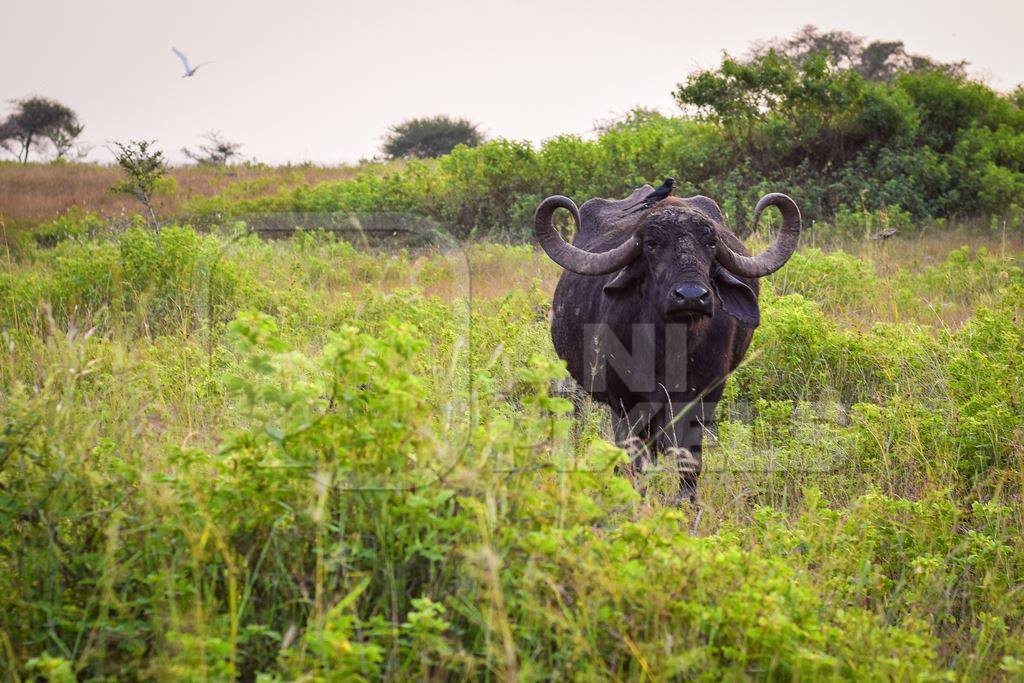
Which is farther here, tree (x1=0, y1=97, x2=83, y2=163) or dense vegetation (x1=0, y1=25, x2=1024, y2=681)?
tree (x1=0, y1=97, x2=83, y2=163)

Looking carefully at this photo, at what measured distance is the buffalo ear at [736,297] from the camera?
5.05 meters

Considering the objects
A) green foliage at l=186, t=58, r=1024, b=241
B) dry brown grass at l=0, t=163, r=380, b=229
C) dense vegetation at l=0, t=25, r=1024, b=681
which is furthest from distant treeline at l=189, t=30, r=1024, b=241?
dense vegetation at l=0, t=25, r=1024, b=681

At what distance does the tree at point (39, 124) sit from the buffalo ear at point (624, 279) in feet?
103

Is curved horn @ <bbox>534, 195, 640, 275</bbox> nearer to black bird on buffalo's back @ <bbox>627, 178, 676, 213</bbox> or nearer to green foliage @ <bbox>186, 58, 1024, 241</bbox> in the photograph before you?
black bird on buffalo's back @ <bbox>627, 178, 676, 213</bbox>

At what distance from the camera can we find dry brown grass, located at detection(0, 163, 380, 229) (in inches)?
699

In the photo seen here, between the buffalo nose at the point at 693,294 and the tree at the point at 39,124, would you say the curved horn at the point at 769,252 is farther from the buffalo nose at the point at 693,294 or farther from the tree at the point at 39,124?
the tree at the point at 39,124

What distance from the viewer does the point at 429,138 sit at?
102 ft

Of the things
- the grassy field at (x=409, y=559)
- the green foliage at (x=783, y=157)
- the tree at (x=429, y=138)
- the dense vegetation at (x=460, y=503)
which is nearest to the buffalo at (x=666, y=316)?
the dense vegetation at (x=460, y=503)

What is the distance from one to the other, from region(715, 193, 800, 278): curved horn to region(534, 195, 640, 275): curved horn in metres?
0.50

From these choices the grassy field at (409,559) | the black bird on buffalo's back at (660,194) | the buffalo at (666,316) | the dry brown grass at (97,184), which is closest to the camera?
the grassy field at (409,559)

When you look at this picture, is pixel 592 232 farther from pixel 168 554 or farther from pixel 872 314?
pixel 168 554

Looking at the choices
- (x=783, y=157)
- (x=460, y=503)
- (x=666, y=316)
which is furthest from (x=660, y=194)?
(x=783, y=157)

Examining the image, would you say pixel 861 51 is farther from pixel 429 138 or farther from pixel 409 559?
pixel 409 559

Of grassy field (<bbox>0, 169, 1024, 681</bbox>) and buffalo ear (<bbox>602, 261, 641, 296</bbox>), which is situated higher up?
buffalo ear (<bbox>602, 261, 641, 296</bbox>)
